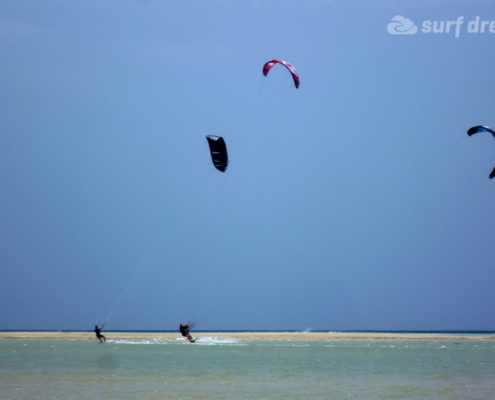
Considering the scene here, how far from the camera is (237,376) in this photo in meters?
18.0

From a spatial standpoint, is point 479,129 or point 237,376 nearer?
point 237,376

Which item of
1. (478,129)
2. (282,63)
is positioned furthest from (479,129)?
(282,63)

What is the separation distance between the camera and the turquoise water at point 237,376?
1473 centimetres

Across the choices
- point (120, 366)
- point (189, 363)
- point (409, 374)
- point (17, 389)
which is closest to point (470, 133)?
point (409, 374)

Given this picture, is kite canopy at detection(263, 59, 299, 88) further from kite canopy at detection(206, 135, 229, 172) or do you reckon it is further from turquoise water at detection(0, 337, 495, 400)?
turquoise water at detection(0, 337, 495, 400)

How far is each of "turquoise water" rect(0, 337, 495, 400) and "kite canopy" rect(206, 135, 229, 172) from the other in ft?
21.0

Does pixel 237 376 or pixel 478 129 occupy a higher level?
pixel 478 129

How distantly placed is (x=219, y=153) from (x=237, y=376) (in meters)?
8.78

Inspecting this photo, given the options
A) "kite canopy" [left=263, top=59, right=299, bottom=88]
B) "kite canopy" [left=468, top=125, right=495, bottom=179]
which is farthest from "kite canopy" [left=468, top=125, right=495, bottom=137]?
"kite canopy" [left=263, top=59, right=299, bottom=88]

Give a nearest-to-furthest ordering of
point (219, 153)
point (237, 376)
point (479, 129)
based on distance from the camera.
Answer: point (237, 376)
point (219, 153)
point (479, 129)

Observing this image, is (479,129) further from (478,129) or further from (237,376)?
(237,376)

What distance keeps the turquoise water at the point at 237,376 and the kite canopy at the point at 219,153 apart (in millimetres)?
6390

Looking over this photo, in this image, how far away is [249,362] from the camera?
73.5 ft

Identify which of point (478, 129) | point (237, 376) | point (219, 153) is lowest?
point (237, 376)
